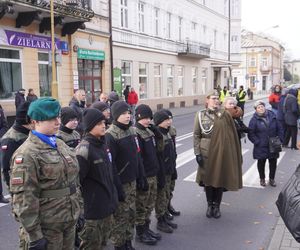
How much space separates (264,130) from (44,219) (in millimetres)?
5450

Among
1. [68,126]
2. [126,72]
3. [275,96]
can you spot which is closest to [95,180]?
[68,126]

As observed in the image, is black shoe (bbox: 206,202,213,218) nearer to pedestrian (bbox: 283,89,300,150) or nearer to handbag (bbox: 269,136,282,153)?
handbag (bbox: 269,136,282,153)

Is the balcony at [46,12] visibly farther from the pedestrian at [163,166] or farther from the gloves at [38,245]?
the gloves at [38,245]

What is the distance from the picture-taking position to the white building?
25.3m

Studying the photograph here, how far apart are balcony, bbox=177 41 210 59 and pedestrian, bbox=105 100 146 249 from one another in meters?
28.9

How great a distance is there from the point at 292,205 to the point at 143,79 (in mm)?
25019

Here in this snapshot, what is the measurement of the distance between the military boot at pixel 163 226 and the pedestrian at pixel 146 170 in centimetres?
37

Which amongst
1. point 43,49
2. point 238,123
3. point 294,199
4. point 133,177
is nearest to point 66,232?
point 133,177

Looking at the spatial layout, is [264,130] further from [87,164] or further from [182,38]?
[182,38]

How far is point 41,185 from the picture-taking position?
289 centimetres

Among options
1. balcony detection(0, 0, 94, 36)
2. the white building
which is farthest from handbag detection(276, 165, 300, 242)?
the white building

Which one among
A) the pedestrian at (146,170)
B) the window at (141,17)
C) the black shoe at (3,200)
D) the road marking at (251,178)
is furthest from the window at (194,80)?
the pedestrian at (146,170)

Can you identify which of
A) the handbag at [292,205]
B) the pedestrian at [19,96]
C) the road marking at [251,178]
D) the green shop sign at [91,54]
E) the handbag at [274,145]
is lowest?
the road marking at [251,178]

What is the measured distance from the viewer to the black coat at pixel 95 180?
3.66 metres
